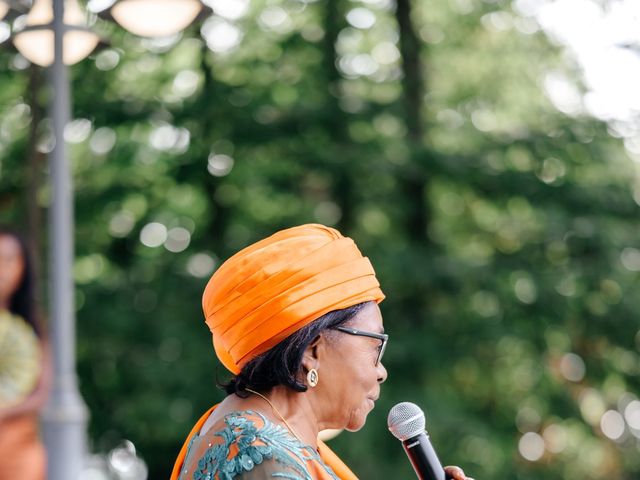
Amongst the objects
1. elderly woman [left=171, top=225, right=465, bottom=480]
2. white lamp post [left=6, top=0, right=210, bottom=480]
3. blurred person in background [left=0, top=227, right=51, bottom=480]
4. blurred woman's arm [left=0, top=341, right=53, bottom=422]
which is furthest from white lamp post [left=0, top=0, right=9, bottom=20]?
elderly woman [left=171, top=225, right=465, bottom=480]

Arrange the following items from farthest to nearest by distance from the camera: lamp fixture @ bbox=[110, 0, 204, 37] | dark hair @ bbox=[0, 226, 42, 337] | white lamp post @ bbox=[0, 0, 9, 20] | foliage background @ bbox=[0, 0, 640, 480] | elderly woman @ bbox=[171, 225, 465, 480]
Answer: foliage background @ bbox=[0, 0, 640, 480], white lamp post @ bbox=[0, 0, 9, 20], lamp fixture @ bbox=[110, 0, 204, 37], dark hair @ bbox=[0, 226, 42, 337], elderly woman @ bbox=[171, 225, 465, 480]

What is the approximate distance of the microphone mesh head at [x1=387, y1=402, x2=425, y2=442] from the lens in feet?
7.86

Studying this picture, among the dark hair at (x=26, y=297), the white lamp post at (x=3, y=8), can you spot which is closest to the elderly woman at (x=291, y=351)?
the dark hair at (x=26, y=297)

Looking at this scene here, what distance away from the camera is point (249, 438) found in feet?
7.04

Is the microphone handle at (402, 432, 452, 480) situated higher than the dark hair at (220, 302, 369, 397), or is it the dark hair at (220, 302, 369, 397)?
the dark hair at (220, 302, 369, 397)

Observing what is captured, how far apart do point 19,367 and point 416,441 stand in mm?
3470

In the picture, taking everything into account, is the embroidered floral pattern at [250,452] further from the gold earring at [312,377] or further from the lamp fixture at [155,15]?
the lamp fixture at [155,15]

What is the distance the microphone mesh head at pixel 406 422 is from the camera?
7.86 ft

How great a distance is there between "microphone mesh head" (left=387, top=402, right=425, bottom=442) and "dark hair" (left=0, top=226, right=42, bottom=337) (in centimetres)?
345

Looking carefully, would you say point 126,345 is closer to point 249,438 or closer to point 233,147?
point 233,147

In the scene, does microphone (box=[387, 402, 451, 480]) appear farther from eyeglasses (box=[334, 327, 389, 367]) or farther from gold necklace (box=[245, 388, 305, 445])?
gold necklace (box=[245, 388, 305, 445])

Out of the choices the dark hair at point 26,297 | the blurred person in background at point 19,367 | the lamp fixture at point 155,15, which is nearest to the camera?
the blurred person in background at point 19,367

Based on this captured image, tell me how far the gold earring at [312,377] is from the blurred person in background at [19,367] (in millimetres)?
3235

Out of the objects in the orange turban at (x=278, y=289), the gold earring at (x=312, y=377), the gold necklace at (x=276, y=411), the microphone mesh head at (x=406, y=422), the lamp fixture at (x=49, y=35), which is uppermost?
the orange turban at (x=278, y=289)
